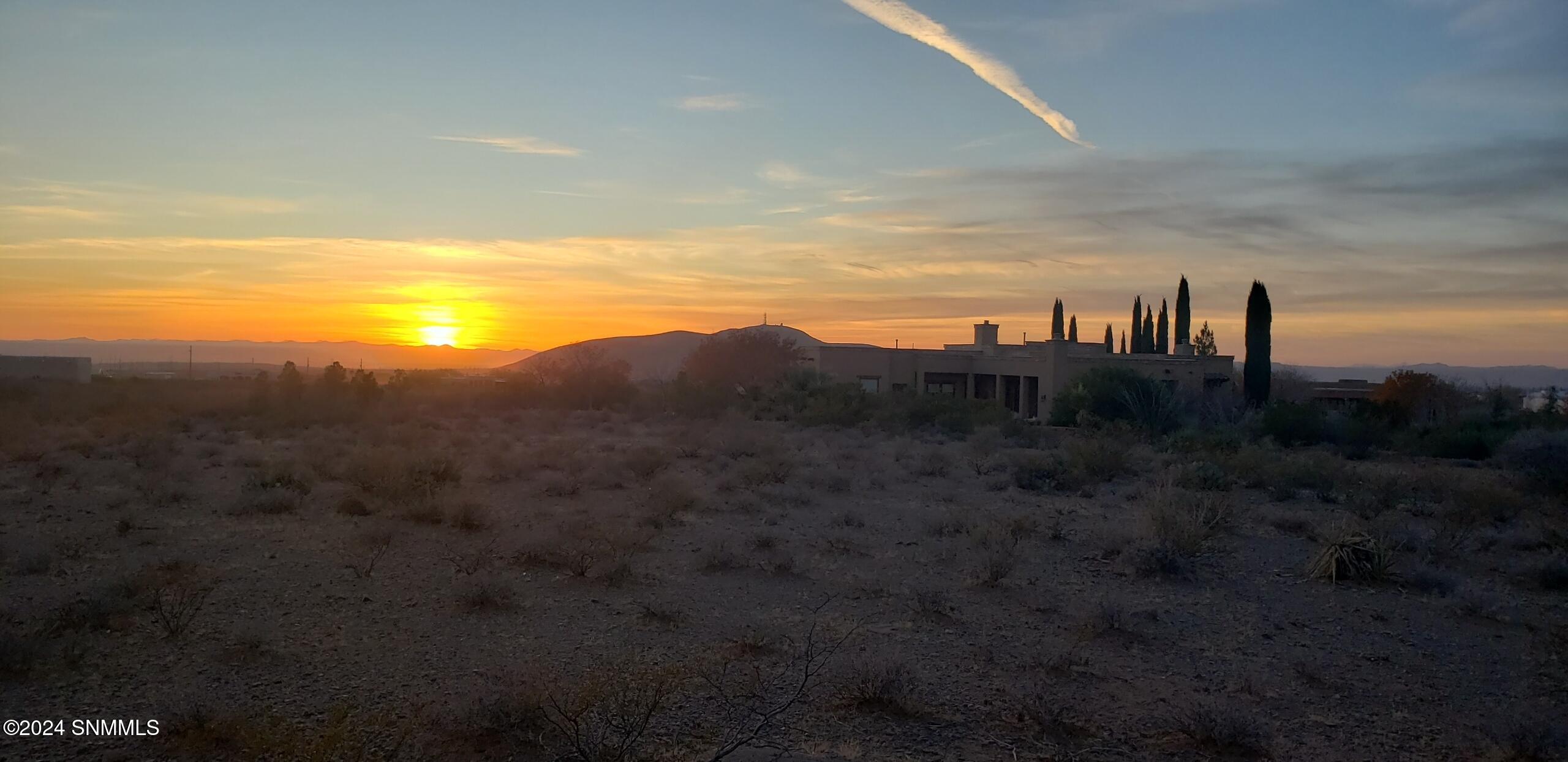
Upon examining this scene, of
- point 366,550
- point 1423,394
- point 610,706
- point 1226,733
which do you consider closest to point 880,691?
point 610,706

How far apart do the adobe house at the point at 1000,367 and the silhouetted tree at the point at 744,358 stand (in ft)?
8.61

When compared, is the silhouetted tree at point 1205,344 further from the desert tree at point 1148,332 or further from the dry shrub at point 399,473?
the dry shrub at point 399,473

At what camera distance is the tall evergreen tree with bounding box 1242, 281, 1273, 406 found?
43.7m

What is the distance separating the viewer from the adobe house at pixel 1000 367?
4925cm

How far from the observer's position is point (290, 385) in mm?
40094

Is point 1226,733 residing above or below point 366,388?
below

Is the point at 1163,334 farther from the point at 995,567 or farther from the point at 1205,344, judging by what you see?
the point at 995,567

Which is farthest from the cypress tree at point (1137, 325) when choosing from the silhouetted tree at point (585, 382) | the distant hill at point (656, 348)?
the distant hill at point (656, 348)

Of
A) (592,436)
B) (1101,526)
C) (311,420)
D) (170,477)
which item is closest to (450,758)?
(1101,526)

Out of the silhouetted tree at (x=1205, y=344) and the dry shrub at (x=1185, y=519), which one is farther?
the silhouetted tree at (x=1205, y=344)

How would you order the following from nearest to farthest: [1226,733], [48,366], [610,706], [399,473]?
1. [1226,733]
2. [610,706]
3. [399,473]
4. [48,366]

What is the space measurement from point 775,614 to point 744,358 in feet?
188

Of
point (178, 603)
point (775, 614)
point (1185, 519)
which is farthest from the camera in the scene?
point (1185, 519)

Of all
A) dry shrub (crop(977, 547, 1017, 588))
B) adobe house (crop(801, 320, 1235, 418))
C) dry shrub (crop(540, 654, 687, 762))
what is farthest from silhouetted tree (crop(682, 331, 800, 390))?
dry shrub (crop(540, 654, 687, 762))
